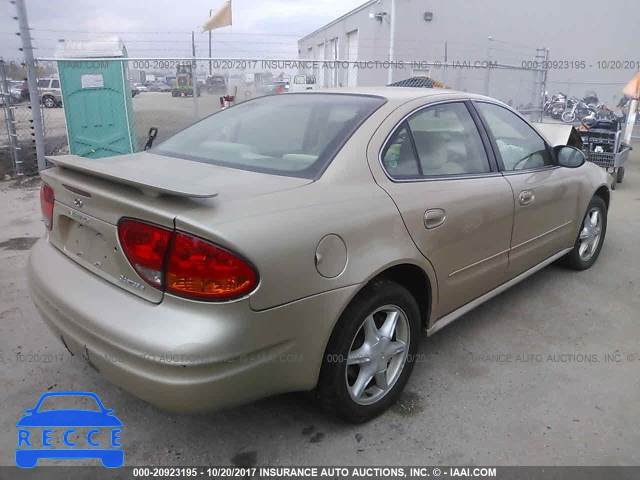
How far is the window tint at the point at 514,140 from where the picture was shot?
335 cm

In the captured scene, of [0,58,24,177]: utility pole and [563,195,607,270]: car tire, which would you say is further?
[0,58,24,177]: utility pole

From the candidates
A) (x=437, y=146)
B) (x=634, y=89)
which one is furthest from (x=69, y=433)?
(x=634, y=89)

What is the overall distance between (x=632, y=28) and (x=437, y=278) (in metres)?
24.1

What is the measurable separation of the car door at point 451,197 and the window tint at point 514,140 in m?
0.22

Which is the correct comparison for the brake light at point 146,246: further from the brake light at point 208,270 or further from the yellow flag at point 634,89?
the yellow flag at point 634,89

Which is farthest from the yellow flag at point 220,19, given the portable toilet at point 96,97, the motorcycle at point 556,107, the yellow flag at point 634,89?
the motorcycle at point 556,107

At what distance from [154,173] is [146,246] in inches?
20.3

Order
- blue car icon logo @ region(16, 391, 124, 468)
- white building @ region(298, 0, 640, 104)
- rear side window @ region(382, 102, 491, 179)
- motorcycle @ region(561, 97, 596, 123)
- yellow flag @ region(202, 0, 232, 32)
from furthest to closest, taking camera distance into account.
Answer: white building @ region(298, 0, 640, 104), motorcycle @ region(561, 97, 596, 123), yellow flag @ region(202, 0, 232, 32), rear side window @ region(382, 102, 491, 179), blue car icon logo @ region(16, 391, 124, 468)

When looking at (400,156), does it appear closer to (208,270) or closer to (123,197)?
(208,270)

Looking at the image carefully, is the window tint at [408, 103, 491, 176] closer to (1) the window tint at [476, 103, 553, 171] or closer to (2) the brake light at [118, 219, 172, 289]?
(1) the window tint at [476, 103, 553, 171]

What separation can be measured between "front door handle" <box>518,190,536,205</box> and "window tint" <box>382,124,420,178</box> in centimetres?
98

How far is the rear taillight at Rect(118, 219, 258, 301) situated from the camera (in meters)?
1.84

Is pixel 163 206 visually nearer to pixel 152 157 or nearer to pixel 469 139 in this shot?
pixel 152 157

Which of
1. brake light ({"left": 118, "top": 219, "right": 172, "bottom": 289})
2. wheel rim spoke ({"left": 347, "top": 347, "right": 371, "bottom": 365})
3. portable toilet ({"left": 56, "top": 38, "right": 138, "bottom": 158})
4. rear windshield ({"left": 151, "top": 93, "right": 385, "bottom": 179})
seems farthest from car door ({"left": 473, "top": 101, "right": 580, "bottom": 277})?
portable toilet ({"left": 56, "top": 38, "right": 138, "bottom": 158})
